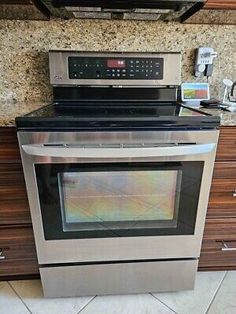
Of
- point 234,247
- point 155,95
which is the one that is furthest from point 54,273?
point 155,95

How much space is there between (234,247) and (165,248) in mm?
409

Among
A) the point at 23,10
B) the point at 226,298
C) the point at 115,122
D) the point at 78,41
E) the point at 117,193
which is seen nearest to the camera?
the point at 115,122

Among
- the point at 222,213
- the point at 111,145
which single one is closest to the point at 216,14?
the point at 111,145

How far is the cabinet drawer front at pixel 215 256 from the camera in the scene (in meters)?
1.25

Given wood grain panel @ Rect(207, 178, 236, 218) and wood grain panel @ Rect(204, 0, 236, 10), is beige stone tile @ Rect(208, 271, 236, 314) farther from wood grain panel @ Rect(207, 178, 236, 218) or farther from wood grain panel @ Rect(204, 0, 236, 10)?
wood grain panel @ Rect(204, 0, 236, 10)

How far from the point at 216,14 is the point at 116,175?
0.91 m

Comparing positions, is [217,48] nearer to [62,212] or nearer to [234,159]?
[234,159]

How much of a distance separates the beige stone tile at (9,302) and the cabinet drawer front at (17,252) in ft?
0.30

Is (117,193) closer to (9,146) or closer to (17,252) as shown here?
(9,146)

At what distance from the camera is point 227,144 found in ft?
3.42

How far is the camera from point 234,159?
1071 millimetres

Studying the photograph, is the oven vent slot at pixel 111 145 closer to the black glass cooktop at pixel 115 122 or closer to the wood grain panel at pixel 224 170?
the black glass cooktop at pixel 115 122

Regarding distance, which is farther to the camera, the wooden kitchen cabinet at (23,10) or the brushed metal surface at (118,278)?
the brushed metal surface at (118,278)

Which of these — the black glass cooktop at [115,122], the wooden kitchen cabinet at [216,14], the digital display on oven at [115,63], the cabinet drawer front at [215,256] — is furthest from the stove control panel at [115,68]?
the cabinet drawer front at [215,256]
